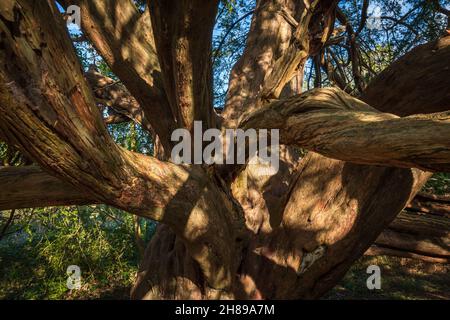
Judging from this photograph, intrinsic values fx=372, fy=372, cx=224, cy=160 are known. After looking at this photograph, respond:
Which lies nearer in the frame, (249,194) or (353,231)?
(353,231)

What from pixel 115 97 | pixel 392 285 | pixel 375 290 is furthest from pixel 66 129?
pixel 392 285

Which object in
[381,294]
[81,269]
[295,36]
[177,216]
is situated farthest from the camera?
[81,269]

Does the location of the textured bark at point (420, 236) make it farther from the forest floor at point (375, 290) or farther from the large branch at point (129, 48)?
the forest floor at point (375, 290)

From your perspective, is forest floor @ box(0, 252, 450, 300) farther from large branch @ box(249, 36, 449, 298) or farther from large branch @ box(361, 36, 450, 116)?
large branch @ box(361, 36, 450, 116)

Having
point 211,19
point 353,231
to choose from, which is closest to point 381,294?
point 353,231

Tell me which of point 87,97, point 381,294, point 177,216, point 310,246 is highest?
point 87,97

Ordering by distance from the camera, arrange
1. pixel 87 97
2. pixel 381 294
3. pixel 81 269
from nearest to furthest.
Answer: pixel 87 97, pixel 381 294, pixel 81 269

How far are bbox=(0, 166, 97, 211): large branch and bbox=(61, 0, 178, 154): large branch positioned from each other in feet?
4.57

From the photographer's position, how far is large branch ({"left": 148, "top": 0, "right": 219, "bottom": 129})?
2.58 meters

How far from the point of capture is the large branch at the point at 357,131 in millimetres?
1488
